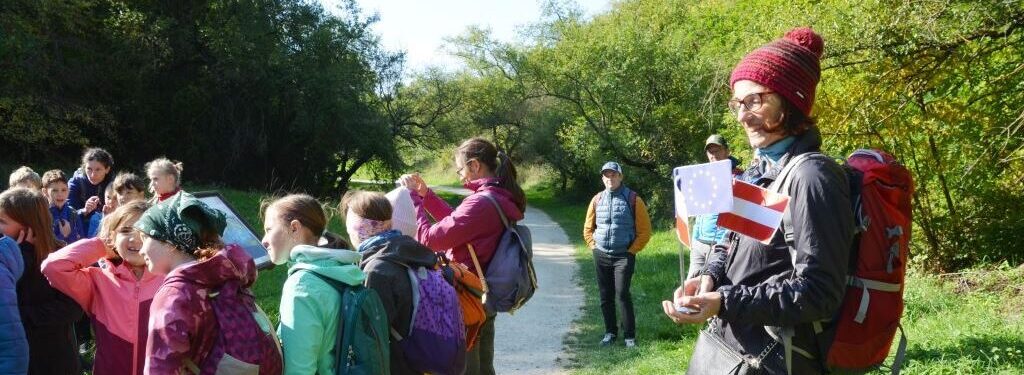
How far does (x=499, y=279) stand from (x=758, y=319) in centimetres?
248

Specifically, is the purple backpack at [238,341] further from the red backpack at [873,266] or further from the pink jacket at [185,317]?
the red backpack at [873,266]

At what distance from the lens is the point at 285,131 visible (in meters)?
26.8

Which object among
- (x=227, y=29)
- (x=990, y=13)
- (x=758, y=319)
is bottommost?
(x=758, y=319)

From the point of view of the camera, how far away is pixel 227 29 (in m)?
23.2

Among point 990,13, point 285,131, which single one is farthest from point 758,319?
point 285,131

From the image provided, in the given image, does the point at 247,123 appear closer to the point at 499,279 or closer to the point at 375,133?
the point at 375,133

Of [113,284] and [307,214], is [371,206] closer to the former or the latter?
[307,214]

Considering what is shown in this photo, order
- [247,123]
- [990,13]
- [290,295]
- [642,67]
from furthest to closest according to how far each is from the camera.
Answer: [247,123], [642,67], [990,13], [290,295]

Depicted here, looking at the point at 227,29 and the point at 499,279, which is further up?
the point at 227,29

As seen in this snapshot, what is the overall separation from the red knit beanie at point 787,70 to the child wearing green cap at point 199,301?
1857 mm

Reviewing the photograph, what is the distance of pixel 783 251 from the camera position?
2.40 metres

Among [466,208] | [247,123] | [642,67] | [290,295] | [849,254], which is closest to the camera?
[849,254]

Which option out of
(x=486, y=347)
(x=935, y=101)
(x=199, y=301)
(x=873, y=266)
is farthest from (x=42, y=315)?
(x=935, y=101)

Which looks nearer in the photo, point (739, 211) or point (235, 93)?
point (739, 211)
